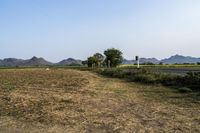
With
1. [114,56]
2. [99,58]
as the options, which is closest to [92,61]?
[99,58]

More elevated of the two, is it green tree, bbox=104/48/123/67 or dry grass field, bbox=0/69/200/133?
green tree, bbox=104/48/123/67

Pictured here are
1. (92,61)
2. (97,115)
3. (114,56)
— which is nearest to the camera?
(97,115)

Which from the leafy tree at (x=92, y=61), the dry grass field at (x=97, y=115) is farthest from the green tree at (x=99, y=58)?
the dry grass field at (x=97, y=115)

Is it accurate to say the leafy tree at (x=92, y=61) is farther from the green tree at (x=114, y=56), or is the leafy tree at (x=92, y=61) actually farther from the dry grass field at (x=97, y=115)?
the dry grass field at (x=97, y=115)

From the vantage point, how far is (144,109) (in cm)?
1341

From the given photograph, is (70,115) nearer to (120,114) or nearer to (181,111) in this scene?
(120,114)

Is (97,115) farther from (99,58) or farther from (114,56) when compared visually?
(99,58)

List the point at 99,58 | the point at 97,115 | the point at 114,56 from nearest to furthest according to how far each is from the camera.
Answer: the point at 97,115, the point at 114,56, the point at 99,58

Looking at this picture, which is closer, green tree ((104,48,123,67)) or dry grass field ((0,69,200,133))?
dry grass field ((0,69,200,133))

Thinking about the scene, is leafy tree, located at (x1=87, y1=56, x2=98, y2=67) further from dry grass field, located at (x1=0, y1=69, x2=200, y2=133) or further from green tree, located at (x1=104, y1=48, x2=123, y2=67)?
dry grass field, located at (x1=0, y1=69, x2=200, y2=133)

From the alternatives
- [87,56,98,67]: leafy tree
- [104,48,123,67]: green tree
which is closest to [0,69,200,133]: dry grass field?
[104,48,123,67]: green tree

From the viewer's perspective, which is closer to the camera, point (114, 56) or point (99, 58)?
point (114, 56)

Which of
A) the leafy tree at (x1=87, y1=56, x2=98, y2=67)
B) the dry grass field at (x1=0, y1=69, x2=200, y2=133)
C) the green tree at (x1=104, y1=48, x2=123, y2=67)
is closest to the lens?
the dry grass field at (x1=0, y1=69, x2=200, y2=133)

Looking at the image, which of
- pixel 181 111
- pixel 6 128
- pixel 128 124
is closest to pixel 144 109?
pixel 181 111
